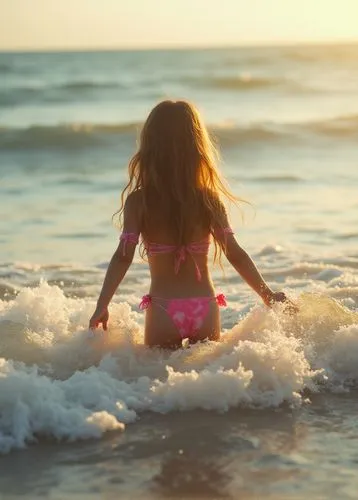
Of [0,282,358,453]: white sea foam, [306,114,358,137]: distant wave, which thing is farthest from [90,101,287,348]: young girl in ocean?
[306,114,358,137]: distant wave

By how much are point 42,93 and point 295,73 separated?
18.1 meters

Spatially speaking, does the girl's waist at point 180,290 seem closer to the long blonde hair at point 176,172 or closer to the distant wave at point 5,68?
the long blonde hair at point 176,172

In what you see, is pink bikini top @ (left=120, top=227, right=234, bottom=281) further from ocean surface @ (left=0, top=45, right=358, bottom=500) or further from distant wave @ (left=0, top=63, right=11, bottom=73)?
distant wave @ (left=0, top=63, right=11, bottom=73)

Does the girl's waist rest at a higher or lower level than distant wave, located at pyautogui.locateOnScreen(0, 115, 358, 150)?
lower

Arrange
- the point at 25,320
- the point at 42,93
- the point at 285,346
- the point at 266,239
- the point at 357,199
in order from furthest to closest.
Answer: the point at 42,93 → the point at 357,199 → the point at 266,239 → the point at 25,320 → the point at 285,346

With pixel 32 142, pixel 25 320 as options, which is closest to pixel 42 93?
pixel 32 142

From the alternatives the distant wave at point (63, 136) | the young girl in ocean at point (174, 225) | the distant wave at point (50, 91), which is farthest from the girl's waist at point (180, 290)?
the distant wave at point (50, 91)

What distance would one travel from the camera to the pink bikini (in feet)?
18.2

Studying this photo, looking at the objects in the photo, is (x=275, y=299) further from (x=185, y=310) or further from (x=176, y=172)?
(x=176, y=172)

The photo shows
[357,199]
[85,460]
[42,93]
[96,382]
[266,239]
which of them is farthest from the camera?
[42,93]

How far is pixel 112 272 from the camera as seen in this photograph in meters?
5.55

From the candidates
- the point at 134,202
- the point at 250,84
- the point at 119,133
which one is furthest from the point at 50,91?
the point at 134,202

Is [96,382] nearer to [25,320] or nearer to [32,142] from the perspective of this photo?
[25,320]

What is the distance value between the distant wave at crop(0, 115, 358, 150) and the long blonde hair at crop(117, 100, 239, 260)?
14.9 m
